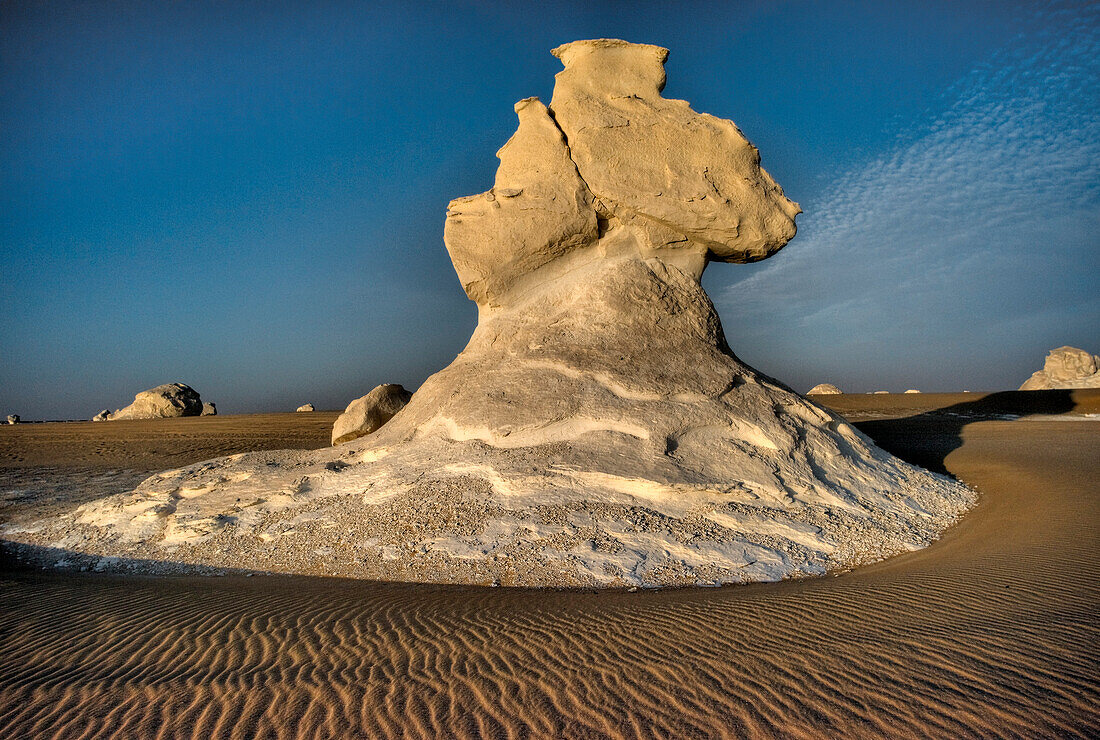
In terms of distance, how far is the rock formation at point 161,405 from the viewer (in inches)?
1141

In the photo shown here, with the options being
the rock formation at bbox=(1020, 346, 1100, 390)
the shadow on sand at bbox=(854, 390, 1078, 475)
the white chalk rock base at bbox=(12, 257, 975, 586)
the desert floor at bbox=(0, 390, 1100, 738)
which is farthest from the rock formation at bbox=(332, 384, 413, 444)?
the rock formation at bbox=(1020, 346, 1100, 390)

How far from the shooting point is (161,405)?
29000mm

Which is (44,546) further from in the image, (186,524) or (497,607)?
(497,607)

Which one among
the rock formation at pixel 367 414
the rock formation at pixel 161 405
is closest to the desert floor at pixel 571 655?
the rock formation at pixel 367 414

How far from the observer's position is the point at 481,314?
9.49 m

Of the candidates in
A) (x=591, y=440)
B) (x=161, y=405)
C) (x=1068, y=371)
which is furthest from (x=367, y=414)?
(x=1068, y=371)

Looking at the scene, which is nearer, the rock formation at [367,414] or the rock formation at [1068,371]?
the rock formation at [367,414]

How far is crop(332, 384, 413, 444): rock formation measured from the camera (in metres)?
12.2

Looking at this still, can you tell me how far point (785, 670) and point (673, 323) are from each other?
5.85 metres

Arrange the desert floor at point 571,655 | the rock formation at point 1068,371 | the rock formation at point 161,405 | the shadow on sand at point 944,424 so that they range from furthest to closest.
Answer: the rock formation at point 1068,371 → the rock formation at point 161,405 → the shadow on sand at point 944,424 → the desert floor at point 571,655

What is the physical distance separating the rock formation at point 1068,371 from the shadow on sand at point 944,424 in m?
11.4

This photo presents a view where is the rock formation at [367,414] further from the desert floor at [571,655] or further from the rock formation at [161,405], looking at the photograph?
the rock formation at [161,405]

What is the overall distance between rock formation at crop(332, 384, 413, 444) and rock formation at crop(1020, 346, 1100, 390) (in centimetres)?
4146

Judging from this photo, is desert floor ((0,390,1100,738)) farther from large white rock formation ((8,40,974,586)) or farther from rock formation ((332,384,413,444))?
rock formation ((332,384,413,444))
